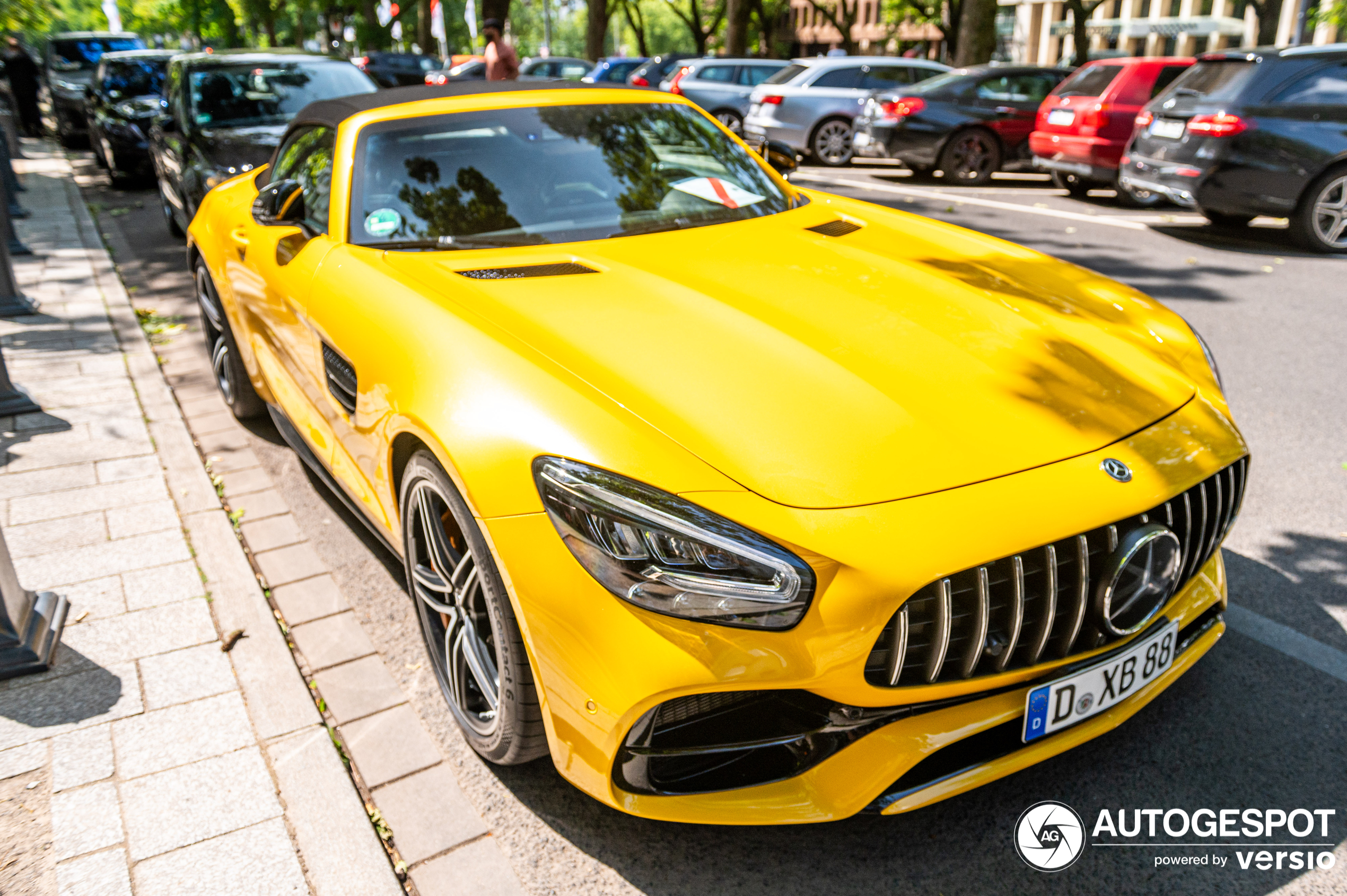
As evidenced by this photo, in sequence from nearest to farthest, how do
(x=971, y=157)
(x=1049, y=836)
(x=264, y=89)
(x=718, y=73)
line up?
(x=1049, y=836)
(x=264, y=89)
(x=971, y=157)
(x=718, y=73)

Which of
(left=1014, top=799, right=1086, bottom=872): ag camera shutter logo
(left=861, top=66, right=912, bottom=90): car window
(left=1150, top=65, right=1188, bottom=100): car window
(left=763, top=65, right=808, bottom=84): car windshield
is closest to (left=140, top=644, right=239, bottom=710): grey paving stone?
(left=1014, top=799, right=1086, bottom=872): ag camera shutter logo

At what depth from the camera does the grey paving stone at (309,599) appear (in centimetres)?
333

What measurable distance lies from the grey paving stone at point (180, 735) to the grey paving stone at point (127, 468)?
1919 mm

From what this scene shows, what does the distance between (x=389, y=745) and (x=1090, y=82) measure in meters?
11.7

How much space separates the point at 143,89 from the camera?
14.2 metres

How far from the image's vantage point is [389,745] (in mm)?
2678

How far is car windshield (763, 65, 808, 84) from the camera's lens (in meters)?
15.9

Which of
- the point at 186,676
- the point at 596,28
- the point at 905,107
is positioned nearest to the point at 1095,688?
the point at 186,676

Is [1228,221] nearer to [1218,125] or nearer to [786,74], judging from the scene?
[1218,125]

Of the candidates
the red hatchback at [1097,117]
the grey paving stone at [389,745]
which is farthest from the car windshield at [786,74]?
the grey paving stone at [389,745]

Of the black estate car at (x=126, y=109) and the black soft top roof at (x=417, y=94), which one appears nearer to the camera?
the black soft top roof at (x=417, y=94)

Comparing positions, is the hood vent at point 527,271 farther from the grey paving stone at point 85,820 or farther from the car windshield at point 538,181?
the grey paving stone at point 85,820

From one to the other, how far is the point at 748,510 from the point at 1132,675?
1.00 m

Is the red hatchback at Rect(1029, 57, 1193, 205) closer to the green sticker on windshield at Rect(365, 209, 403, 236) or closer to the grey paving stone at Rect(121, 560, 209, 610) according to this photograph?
the green sticker on windshield at Rect(365, 209, 403, 236)
